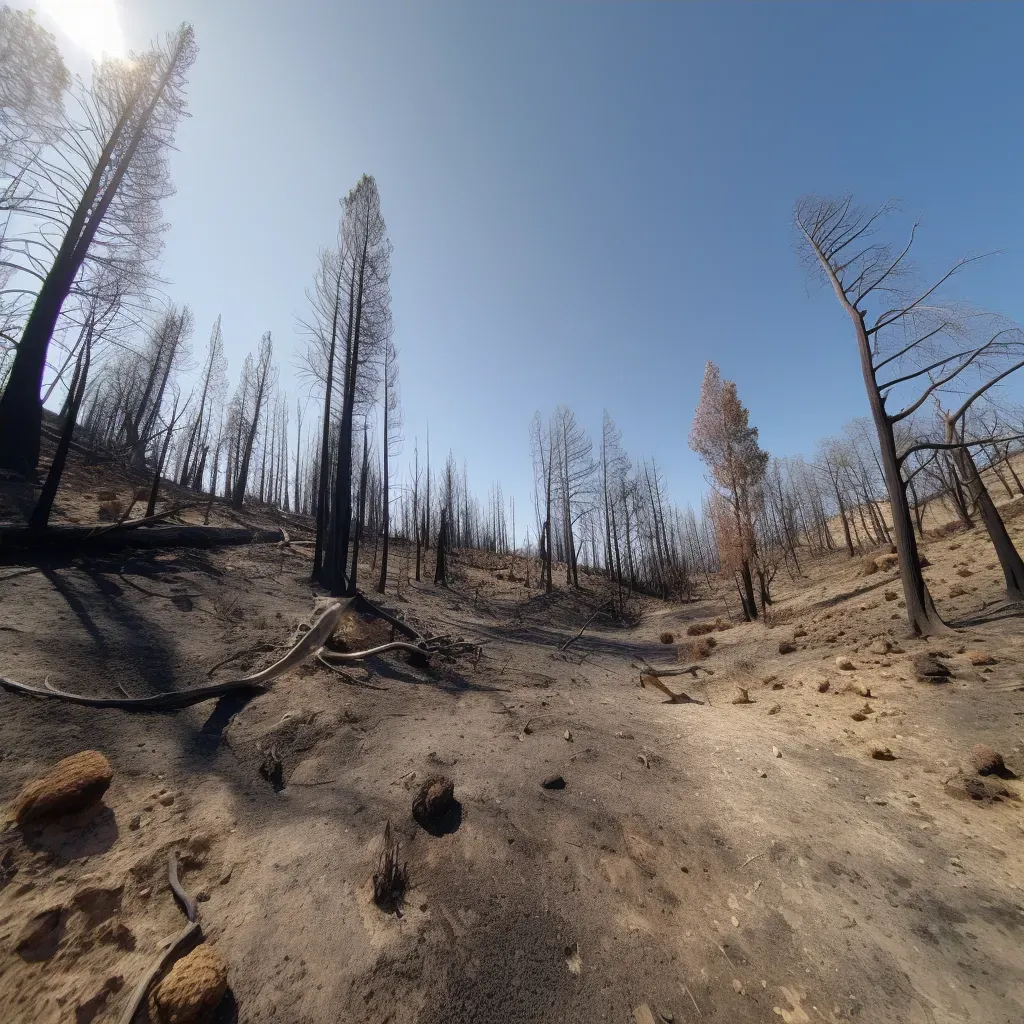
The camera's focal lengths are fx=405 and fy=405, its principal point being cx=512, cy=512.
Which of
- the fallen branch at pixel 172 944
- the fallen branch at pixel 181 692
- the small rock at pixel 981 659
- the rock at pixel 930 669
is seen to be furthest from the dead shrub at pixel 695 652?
the fallen branch at pixel 172 944

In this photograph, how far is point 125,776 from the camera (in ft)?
10.5

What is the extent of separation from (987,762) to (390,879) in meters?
5.11

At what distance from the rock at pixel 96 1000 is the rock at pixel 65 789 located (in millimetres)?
1299

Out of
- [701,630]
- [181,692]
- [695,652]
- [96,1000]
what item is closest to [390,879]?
[96,1000]

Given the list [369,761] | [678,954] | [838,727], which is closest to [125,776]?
[369,761]

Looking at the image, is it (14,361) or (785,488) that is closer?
(14,361)

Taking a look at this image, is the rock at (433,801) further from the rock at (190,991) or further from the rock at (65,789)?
the rock at (65,789)

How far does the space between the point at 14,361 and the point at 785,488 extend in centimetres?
5313

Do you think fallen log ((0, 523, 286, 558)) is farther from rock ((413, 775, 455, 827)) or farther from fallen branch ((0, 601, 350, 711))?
rock ((413, 775, 455, 827))

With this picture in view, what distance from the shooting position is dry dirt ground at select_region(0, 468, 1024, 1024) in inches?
82.4

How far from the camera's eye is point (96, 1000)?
5.94ft

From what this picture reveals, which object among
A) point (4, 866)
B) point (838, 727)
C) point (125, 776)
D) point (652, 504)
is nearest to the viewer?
point (4, 866)

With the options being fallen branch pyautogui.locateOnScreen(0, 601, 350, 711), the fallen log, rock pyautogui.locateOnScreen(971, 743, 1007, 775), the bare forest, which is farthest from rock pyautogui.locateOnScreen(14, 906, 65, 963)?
the fallen log

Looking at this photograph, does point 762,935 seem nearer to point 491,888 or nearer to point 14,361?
point 491,888
